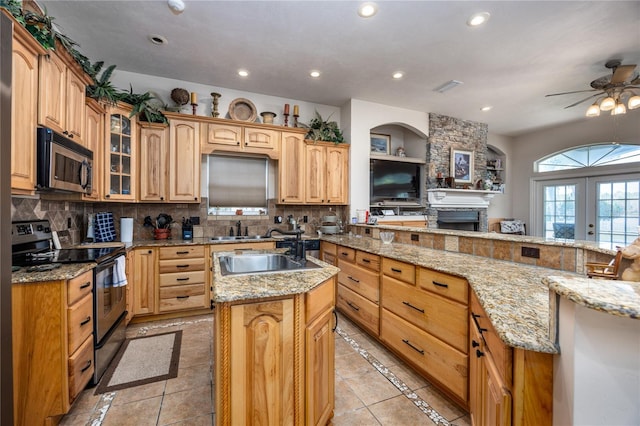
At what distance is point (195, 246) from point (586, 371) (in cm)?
336

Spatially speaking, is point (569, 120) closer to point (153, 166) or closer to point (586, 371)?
point (586, 371)

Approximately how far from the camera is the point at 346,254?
3.14m

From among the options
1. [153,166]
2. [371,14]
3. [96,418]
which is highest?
[371,14]

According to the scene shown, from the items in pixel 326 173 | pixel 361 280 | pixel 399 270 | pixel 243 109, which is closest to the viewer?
pixel 399 270

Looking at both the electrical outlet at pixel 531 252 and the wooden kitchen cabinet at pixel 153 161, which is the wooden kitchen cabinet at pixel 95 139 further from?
the electrical outlet at pixel 531 252

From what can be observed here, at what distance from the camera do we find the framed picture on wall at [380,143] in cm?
523

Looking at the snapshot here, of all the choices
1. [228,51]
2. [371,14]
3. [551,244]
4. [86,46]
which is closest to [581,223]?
[551,244]

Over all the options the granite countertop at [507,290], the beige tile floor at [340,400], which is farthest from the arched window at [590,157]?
the beige tile floor at [340,400]

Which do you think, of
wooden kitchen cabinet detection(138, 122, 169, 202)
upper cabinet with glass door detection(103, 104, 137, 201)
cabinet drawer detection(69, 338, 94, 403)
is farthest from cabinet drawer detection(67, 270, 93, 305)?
wooden kitchen cabinet detection(138, 122, 169, 202)

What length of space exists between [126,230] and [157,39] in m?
2.12

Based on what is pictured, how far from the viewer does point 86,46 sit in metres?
2.96

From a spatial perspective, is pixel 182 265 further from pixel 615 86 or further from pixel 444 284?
pixel 615 86

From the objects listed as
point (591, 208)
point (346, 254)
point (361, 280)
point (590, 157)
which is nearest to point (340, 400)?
point (361, 280)

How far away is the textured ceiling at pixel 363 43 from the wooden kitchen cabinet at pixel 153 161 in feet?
2.64
